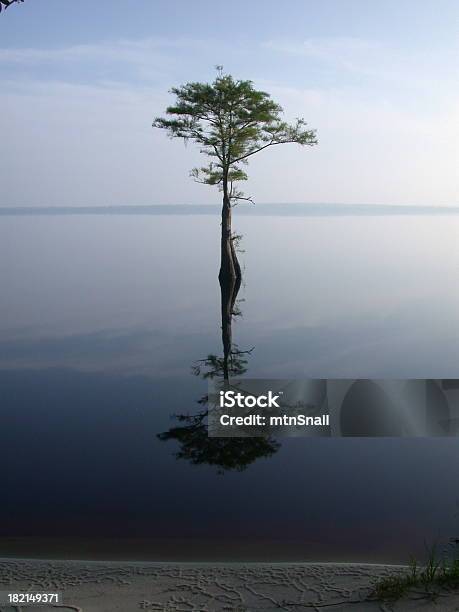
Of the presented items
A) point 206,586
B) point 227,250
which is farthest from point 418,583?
point 227,250

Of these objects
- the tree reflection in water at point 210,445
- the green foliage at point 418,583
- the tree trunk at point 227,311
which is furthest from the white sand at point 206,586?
the tree trunk at point 227,311

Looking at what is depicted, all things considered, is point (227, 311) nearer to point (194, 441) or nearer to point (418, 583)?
point (194, 441)

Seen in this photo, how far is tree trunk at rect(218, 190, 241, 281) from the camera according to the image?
905 inches

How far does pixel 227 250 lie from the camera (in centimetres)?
2356

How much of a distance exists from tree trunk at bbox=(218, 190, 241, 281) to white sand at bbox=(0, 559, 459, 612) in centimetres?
1673

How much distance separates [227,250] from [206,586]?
17694 mm

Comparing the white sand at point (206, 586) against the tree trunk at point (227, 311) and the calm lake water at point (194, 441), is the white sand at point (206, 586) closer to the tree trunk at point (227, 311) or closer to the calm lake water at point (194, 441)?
the calm lake water at point (194, 441)

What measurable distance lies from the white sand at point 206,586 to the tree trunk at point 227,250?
54.9 feet

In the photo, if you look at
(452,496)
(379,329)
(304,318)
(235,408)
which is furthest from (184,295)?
(452,496)

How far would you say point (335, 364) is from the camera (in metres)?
17.2

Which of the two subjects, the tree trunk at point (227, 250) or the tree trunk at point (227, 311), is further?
the tree trunk at point (227, 250)

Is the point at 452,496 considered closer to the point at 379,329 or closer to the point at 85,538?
the point at 85,538

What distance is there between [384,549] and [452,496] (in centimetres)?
189

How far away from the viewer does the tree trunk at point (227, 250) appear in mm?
22984
